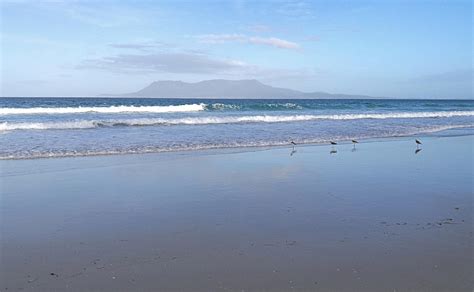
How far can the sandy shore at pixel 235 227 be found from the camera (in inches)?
158

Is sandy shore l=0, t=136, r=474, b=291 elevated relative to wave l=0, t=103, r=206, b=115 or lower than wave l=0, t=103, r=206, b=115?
lower

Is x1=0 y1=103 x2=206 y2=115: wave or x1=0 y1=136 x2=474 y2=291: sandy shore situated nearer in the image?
x1=0 y1=136 x2=474 y2=291: sandy shore

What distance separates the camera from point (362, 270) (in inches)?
164

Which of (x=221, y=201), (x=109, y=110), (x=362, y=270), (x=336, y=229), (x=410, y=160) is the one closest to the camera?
(x=362, y=270)

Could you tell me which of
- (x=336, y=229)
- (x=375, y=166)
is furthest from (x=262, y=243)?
(x=375, y=166)

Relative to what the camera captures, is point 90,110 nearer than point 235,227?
No

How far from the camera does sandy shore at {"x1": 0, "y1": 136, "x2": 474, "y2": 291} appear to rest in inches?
158

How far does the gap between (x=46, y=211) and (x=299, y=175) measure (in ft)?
16.4

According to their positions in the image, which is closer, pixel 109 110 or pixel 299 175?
pixel 299 175

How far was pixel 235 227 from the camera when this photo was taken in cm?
551

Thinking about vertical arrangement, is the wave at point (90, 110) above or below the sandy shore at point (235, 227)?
above

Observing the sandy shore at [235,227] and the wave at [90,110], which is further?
the wave at [90,110]

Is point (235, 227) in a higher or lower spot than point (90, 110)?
lower

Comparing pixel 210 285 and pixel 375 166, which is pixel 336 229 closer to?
pixel 210 285
